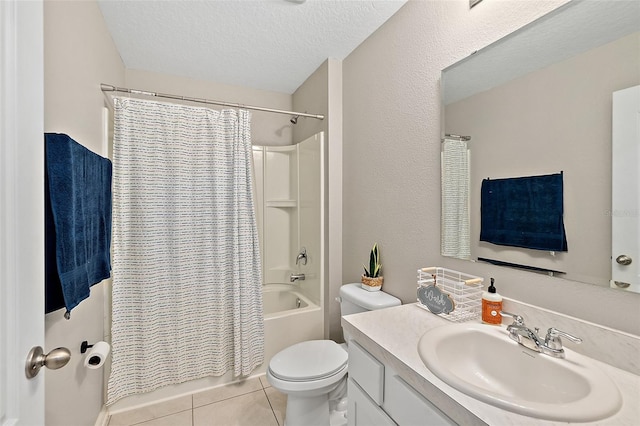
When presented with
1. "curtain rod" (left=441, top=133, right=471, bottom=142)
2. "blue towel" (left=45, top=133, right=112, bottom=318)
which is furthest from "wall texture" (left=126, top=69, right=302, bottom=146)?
"curtain rod" (left=441, top=133, right=471, bottom=142)

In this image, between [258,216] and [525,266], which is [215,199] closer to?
[258,216]

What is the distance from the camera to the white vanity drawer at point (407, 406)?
0.72 meters

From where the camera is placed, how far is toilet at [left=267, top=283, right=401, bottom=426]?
1.48m

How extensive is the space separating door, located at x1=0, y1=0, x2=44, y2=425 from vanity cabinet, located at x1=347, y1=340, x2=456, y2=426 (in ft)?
2.92

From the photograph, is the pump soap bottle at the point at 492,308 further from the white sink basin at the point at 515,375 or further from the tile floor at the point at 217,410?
the tile floor at the point at 217,410

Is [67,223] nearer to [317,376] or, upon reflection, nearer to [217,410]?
[317,376]

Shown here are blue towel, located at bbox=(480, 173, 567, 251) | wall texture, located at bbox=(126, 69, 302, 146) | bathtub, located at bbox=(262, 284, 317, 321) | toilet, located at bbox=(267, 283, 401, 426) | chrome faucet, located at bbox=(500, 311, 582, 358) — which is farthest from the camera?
bathtub, located at bbox=(262, 284, 317, 321)

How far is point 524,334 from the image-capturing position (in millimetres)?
896

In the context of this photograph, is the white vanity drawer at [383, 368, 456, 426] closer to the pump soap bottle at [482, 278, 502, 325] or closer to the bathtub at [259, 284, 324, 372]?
the pump soap bottle at [482, 278, 502, 325]

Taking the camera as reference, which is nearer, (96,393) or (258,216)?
(96,393)

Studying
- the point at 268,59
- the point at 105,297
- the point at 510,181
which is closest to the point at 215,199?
the point at 105,297

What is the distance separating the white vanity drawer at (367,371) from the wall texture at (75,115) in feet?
3.54

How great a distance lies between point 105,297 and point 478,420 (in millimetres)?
2050

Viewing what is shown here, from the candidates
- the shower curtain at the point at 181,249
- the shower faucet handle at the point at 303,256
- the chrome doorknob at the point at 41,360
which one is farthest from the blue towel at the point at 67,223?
the shower faucet handle at the point at 303,256
